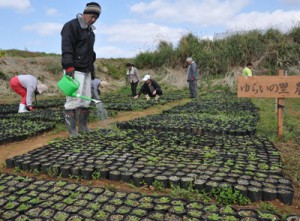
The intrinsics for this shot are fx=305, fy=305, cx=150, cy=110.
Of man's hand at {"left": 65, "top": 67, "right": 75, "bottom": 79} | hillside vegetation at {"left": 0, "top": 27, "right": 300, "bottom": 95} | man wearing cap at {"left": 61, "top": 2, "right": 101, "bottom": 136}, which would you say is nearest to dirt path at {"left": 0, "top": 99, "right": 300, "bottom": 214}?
man wearing cap at {"left": 61, "top": 2, "right": 101, "bottom": 136}

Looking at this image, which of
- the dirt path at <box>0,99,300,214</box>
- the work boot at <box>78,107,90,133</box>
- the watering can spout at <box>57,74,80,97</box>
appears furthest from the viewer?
the work boot at <box>78,107,90,133</box>

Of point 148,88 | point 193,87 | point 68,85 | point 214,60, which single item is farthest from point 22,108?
point 214,60

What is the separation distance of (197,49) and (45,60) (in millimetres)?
9372

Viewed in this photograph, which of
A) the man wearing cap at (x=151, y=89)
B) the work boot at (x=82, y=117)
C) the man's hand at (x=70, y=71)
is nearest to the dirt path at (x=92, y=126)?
the work boot at (x=82, y=117)

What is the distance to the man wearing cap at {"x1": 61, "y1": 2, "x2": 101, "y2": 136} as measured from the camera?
4.70 meters

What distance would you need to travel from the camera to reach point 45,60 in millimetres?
18766

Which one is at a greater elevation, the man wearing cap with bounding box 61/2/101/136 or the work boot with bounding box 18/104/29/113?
the man wearing cap with bounding box 61/2/101/136

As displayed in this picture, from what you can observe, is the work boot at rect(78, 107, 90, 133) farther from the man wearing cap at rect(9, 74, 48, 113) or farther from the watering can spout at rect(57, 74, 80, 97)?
the man wearing cap at rect(9, 74, 48, 113)

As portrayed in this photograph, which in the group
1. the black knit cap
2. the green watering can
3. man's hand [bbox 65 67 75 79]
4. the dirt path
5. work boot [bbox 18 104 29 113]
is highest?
the black knit cap

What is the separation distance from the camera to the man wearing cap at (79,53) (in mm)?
4695

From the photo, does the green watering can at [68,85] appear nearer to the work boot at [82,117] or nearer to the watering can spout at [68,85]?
the watering can spout at [68,85]

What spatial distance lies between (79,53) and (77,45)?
13 cm

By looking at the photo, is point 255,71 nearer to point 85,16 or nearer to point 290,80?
point 290,80

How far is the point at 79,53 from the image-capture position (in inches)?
195
